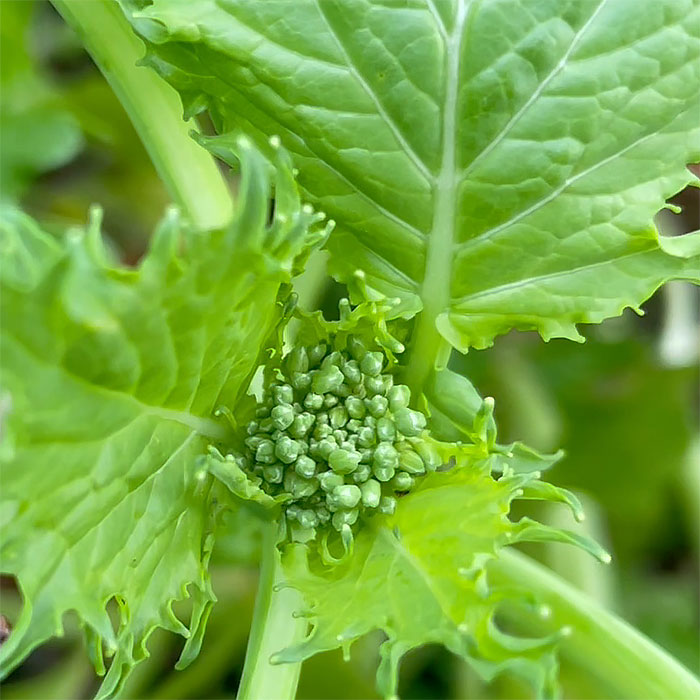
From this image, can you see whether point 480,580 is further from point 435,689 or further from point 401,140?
point 435,689

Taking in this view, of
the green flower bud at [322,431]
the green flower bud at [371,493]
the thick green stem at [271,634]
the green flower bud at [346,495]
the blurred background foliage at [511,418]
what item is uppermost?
the green flower bud at [322,431]

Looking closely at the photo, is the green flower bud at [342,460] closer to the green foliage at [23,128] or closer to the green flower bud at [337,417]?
the green flower bud at [337,417]

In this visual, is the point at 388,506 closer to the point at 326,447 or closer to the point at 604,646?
the point at 326,447

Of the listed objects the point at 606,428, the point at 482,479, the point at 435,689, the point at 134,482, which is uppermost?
the point at 134,482

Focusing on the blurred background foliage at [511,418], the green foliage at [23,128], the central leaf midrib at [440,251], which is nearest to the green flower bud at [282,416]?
the central leaf midrib at [440,251]

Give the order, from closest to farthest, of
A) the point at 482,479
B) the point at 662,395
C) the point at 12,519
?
1. the point at 12,519
2. the point at 482,479
3. the point at 662,395

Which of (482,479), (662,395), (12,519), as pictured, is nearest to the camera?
(12,519)

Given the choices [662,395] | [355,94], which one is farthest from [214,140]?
[662,395]
